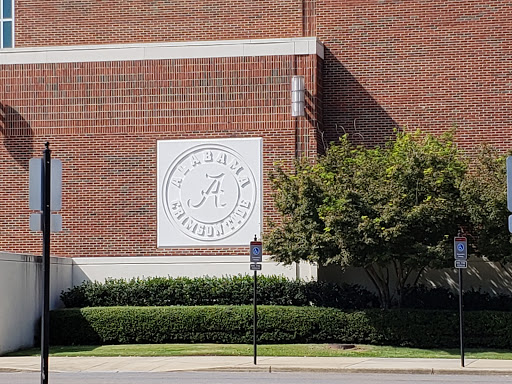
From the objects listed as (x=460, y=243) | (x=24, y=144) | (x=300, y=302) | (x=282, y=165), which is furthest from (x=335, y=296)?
(x=24, y=144)

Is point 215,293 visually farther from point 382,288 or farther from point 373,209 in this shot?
point 373,209

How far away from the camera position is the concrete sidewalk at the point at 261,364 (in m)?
23.6

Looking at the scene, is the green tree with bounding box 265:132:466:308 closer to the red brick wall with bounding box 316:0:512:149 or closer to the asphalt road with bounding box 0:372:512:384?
the red brick wall with bounding box 316:0:512:149

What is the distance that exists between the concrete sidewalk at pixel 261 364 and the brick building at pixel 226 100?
636cm

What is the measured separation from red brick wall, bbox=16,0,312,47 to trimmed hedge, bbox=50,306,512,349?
32.4 ft

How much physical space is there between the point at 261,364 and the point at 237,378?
280 cm

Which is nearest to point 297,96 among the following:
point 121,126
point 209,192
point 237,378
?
point 209,192

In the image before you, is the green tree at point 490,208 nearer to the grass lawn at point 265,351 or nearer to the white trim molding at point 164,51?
the grass lawn at point 265,351

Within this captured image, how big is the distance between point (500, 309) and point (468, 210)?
147 inches

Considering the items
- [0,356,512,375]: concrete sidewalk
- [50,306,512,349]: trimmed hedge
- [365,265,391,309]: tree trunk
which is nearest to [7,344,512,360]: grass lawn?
[50,306,512,349]: trimmed hedge

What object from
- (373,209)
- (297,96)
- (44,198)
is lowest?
(44,198)

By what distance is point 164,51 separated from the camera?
108 ft

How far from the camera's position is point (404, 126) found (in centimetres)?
3162

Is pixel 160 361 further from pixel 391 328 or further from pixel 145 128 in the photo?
pixel 145 128
